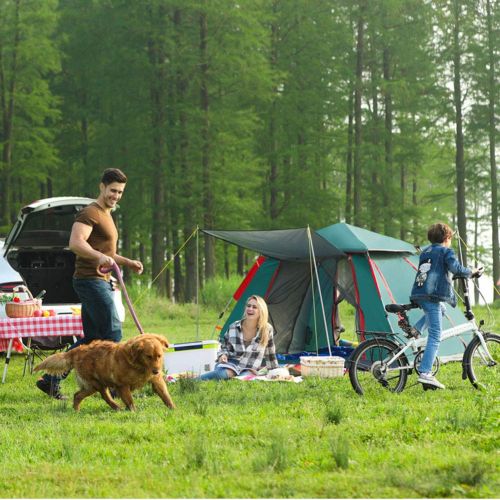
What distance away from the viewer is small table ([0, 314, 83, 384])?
8.47m

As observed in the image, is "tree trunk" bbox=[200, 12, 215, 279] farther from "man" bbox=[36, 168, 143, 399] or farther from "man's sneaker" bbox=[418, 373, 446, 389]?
"man" bbox=[36, 168, 143, 399]

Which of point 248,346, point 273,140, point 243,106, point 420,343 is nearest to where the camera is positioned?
point 420,343

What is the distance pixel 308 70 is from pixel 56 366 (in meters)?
20.8

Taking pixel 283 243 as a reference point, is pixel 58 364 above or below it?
below

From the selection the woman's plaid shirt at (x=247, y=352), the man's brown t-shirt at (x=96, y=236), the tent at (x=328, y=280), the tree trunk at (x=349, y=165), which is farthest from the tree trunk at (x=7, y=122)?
the man's brown t-shirt at (x=96, y=236)

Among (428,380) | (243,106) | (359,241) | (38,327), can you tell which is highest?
(243,106)

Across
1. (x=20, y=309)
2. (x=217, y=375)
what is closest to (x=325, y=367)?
(x=217, y=375)

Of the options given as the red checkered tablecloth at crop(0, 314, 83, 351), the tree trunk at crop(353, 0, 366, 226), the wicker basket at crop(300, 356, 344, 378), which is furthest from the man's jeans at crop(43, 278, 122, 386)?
the tree trunk at crop(353, 0, 366, 226)

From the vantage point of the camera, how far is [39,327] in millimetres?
8508

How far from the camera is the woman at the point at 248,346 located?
8906 mm

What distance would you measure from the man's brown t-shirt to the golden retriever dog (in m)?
0.55

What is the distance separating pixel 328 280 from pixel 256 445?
6151mm

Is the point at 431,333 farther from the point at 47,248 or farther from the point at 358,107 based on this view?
the point at 358,107

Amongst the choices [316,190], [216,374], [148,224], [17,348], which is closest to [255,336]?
[216,374]
